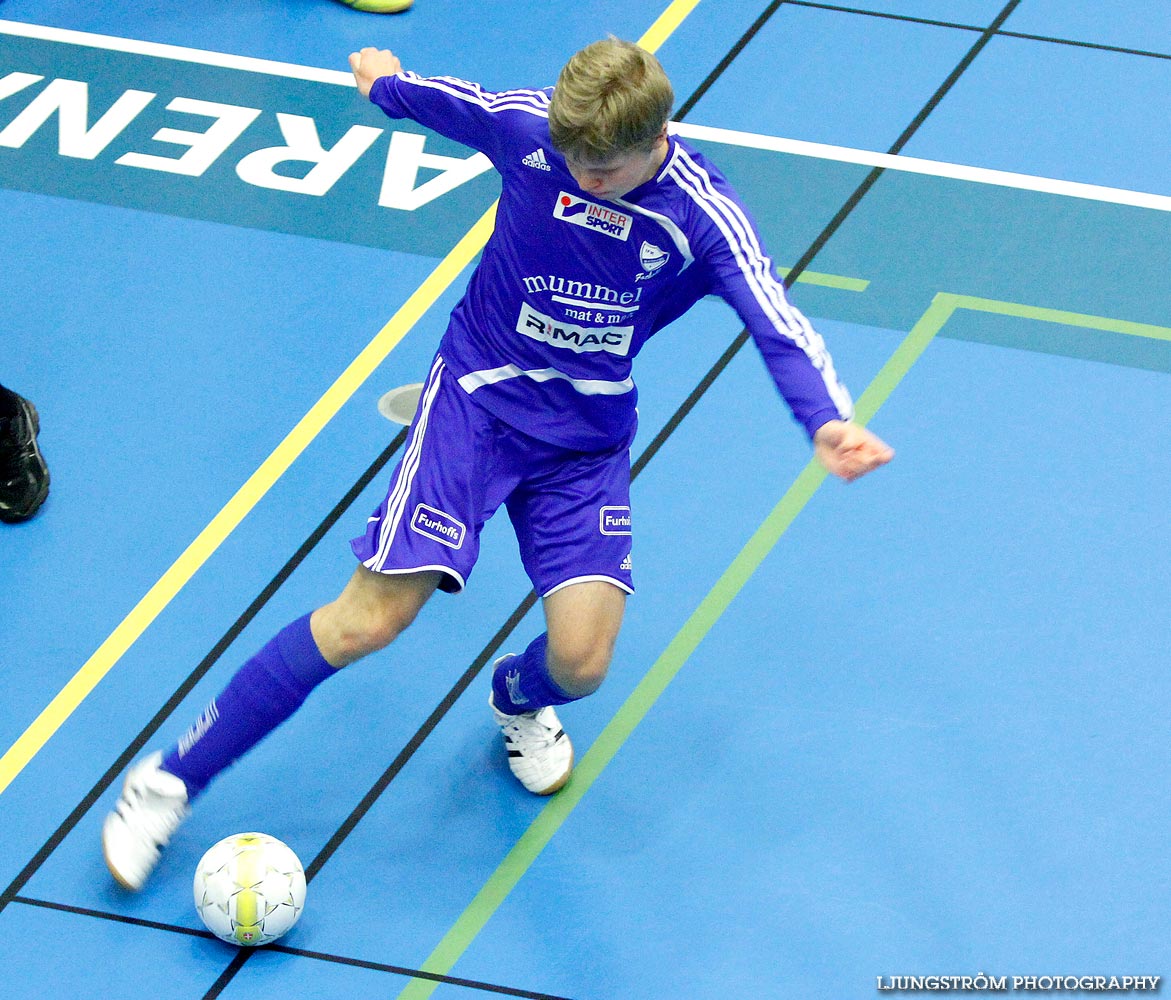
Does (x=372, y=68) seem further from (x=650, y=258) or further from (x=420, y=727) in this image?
(x=420, y=727)

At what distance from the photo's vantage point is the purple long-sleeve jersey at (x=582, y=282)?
3.86 metres

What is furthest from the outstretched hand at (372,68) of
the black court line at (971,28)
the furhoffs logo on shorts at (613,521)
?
the black court line at (971,28)

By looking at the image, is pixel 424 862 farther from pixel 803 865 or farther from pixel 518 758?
pixel 803 865

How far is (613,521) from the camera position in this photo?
168 inches

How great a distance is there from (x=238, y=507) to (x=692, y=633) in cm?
148

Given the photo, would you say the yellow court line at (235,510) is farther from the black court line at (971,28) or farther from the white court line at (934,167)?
the black court line at (971,28)

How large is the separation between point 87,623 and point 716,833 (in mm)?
1922

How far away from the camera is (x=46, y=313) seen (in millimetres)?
6172

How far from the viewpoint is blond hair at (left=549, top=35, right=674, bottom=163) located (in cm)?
358

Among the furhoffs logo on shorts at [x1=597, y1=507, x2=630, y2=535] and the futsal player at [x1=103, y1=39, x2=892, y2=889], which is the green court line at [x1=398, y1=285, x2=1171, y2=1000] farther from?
the furhoffs logo on shorts at [x1=597, y1=507, x2=630, y2=535]

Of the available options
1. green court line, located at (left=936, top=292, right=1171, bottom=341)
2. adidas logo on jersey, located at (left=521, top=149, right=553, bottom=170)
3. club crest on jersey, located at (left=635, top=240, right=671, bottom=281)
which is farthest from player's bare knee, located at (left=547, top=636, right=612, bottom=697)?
green court line, located at (left=936, top=292, right=1171, bottom=341)

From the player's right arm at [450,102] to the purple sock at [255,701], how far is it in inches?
48.5

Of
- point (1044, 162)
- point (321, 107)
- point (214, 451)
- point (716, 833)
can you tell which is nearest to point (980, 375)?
point (1044, 162)

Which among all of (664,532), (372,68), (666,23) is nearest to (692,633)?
(664,532)
